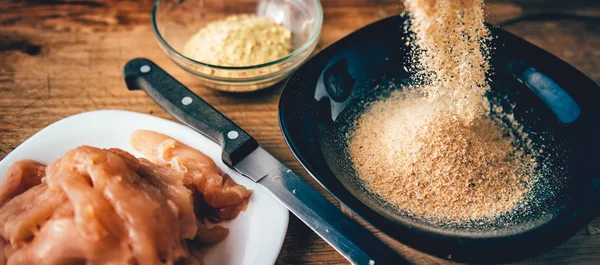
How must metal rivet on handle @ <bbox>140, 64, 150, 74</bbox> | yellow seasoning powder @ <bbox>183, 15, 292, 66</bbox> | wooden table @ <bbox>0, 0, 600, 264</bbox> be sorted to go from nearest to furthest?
1. wooden table @ <bbox>0, 0, 600, 264</bbox>
2. metal rivet on handle @ <bbox>140, 64, 150, 74</bbox>
3. yellow seasoning powder @ <bbox>183, 15, 292, 66</bbox>

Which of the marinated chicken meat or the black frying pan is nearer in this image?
the marinated chicken meat

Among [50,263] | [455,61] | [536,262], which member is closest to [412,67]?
[455,61]

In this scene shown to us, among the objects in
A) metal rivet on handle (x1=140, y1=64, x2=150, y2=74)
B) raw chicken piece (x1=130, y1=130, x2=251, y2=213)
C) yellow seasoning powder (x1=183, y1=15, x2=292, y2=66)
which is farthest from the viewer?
yellow seasoning powder (x1=183, y1=15, x2=292, y2=66)

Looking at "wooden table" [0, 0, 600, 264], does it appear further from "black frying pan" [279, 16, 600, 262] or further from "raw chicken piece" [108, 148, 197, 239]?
"raw chicken piece" [108, 148, 197, 239]

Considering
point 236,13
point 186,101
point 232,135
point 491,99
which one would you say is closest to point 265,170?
point 232,135

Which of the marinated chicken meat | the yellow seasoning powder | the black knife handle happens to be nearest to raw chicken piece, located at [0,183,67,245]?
the marinated chicken meat

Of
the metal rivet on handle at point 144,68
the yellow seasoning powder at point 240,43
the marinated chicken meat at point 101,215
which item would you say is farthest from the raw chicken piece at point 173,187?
the yellow seasoning powder at point 240,43

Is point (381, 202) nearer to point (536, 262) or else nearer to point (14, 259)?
point (536, 262)
